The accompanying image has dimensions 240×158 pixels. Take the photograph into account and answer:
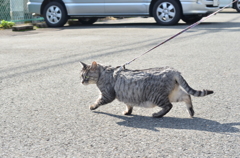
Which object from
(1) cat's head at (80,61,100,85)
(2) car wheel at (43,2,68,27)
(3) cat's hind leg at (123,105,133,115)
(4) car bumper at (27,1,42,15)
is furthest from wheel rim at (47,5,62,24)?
(3) cat's hind leg at (123,105,133,115)

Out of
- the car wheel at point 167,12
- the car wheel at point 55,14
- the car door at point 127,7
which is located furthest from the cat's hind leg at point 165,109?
the car wheel at point 55,14

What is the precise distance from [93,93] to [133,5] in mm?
8829

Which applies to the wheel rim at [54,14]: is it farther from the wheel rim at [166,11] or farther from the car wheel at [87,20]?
the wheel rim at [166,11]

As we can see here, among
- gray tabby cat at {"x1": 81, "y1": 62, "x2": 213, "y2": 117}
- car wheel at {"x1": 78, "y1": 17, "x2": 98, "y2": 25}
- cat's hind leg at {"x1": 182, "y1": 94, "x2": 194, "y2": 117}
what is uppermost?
car wheel at {"x1": 78, "y1": 17, "x2": 98, "y2": 25}

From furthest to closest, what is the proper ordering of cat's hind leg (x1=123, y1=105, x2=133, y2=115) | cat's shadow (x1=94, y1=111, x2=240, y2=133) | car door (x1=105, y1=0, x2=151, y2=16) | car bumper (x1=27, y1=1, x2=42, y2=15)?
car bumper (x1=27, y1=1, x2=42, y2=15) → car door (x1=105, y1=0, x2=151, y2=16) → cat's hind leg (x1=123, y1=105, x2=133, y2=115) → cat's shadow (x1=94, y1=111, x2=240, y2=133)

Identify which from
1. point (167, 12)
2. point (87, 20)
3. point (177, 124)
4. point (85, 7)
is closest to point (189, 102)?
point (177, 124)

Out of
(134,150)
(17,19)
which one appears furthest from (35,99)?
(17,19)

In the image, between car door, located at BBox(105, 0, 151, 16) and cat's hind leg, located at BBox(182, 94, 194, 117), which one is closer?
cat's hind leg, located at BBox(182, 94, 194, 117)

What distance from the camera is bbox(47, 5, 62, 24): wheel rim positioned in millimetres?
14141

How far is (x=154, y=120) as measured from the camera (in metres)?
3.97

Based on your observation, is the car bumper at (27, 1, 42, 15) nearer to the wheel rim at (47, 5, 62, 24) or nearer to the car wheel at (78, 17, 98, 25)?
the wheel rim at (47, 5, 62, 24)

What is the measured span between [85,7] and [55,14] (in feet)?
3.49

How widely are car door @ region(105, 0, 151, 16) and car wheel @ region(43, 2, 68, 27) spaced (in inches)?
56.5

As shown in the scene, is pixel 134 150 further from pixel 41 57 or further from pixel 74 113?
pixel 41 57
